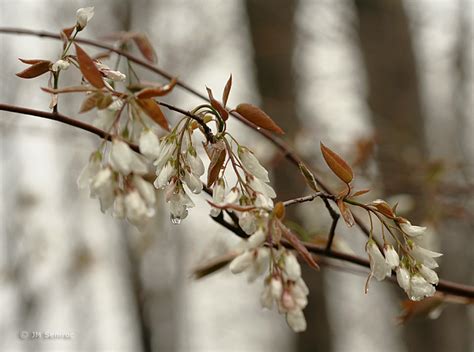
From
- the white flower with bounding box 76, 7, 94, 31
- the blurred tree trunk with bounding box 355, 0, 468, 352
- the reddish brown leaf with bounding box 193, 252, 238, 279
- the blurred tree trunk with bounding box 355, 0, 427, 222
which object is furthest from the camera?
the blurred tree trunk with bounding box 355, 0, 427, 222

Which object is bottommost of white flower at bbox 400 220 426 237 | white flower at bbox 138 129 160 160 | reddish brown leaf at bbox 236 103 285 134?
white flower at bbox 400 220 426 237

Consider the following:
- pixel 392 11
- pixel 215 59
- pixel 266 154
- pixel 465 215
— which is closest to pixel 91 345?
pixel 215 59

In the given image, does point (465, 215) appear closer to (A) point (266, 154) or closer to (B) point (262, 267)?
(A) point (266, 154)

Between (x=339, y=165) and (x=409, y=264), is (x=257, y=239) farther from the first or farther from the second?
(x=409, y=264)

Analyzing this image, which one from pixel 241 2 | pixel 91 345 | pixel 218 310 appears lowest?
pixel 218 310

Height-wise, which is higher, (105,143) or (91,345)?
(105,143)

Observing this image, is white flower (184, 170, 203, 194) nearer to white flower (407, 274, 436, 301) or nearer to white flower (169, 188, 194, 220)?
white flower (169, 188, 194, 220)

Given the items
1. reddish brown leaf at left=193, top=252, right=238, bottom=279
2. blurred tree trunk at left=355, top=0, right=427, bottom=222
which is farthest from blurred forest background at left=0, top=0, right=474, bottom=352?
reddish brown leaf at left=193, top=252, right=238, bottom=279
